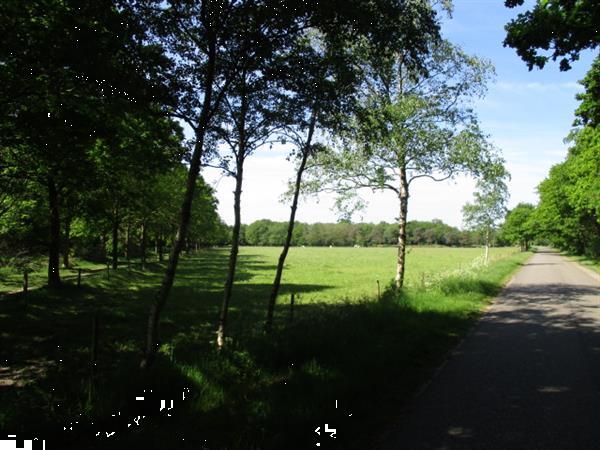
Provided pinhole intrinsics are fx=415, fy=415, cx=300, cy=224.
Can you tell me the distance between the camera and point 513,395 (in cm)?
662

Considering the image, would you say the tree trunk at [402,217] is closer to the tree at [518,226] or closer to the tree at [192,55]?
the tree at [192,55]

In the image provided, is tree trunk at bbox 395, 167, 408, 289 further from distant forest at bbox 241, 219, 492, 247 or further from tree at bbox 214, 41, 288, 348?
distant forest at bbox 241, 219, 492, 247

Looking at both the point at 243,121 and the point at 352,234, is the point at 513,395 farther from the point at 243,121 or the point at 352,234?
the point at 352,234

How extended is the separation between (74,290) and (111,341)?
989 centimetres

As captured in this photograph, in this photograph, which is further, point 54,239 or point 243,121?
point 54,239

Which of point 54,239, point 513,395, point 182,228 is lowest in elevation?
point 513,395

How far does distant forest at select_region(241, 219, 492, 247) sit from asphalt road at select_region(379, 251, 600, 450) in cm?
16877

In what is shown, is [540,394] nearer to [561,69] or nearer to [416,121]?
[561,69]

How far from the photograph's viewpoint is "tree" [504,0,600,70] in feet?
29.0

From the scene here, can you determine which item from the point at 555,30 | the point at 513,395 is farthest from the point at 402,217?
the point at 513,395

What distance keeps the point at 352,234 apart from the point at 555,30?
590 ft

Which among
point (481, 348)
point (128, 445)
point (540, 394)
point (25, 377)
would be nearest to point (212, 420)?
point (128, 445)

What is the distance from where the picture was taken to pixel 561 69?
32.5 ft

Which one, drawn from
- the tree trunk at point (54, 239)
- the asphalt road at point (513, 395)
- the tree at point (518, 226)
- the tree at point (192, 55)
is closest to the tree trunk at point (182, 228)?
the tree at point (192, 55)
